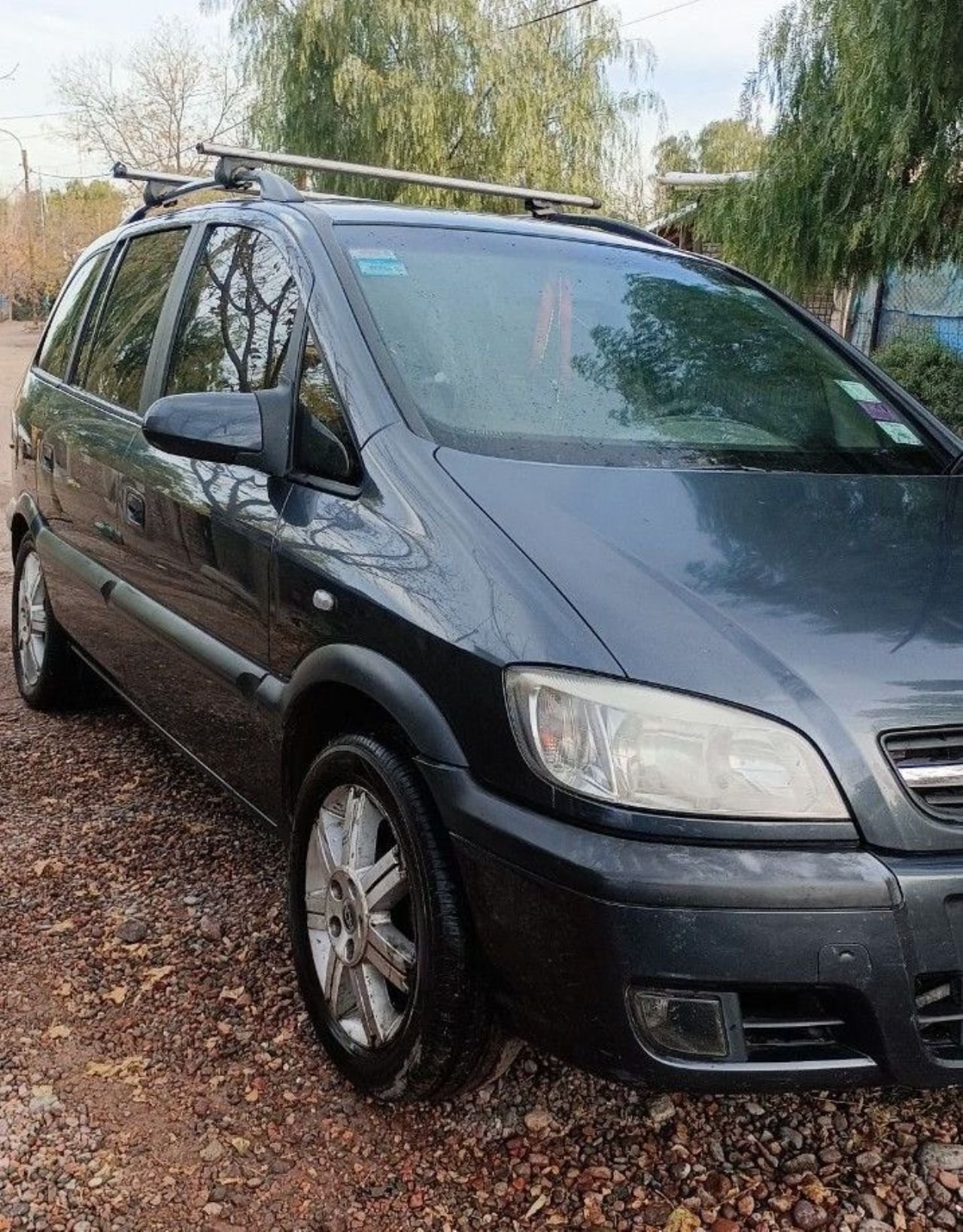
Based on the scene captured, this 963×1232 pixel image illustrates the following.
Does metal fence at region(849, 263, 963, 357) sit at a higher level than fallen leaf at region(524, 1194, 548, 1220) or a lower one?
higher

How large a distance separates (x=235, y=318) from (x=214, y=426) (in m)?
0.65

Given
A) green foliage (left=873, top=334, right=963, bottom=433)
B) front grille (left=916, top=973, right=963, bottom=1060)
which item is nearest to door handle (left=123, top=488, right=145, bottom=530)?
front grille (left=916, top=973, right=963, bottom=1060)

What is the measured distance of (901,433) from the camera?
3.03m

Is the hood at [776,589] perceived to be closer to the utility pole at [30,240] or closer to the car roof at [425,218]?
the car roof at [425,218]

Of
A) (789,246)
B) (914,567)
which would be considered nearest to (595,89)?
(789,246)

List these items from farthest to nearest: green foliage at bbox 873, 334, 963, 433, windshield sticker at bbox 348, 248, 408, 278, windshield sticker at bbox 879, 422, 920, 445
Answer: green foliage at bbox 873, 334, 963, 433 < windshield sticker at bbox 879, 422, 920, 445 < windshield sticker at bbox 348, 248, 408, 278

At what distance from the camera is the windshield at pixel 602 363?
2584 mm

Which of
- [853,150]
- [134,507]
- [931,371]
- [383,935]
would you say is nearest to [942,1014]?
[383,935]

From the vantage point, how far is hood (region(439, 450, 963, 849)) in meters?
1.82

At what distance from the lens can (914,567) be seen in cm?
217

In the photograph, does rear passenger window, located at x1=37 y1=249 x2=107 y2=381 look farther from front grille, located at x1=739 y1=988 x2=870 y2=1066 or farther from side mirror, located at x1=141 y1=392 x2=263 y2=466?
front grille, located at x1=739 y1=988 x2=870 y2=1066

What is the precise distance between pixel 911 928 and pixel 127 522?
8.25 feet

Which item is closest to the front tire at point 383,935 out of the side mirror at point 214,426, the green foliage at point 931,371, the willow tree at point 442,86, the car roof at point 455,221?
the side mirror at point 214,426

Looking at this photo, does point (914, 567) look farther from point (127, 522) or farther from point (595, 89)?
point (595, 89)
